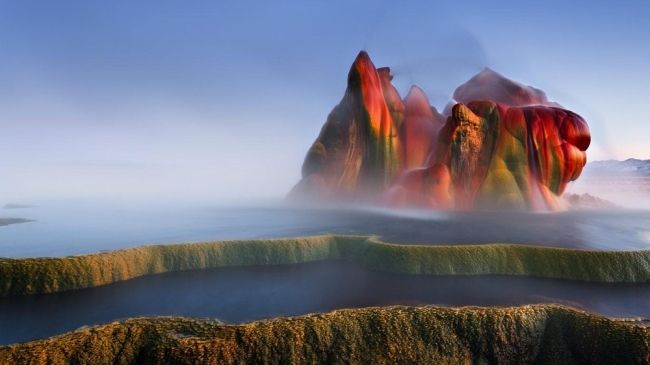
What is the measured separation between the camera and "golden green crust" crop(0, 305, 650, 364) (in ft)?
71.4

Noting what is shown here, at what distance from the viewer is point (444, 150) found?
253 feet

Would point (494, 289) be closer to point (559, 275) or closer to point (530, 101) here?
point (559, 275)

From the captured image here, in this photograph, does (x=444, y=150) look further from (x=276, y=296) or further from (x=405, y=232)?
(x=276, y=296)

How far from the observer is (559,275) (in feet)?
117

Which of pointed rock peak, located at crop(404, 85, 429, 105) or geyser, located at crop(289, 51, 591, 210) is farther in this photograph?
pointed rock peak, located at crop(404, 85, 429, 105)

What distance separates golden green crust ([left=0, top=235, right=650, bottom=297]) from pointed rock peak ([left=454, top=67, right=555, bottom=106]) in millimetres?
63097

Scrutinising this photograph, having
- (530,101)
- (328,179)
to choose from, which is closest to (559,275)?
(328,179)

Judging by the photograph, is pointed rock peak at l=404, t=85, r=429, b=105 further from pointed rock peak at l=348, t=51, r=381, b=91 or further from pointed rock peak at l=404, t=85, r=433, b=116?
pointed rock peak at l=348, t=51, r=381, b=91

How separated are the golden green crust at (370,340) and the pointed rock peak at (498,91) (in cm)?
7716

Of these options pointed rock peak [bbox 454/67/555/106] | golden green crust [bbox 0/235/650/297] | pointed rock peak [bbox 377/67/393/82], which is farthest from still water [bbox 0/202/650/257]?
pointed rock peak [bbox 377/67/393/82]

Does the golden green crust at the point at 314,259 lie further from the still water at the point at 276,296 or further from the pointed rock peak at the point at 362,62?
the pointed rock peak at the point at 362,62

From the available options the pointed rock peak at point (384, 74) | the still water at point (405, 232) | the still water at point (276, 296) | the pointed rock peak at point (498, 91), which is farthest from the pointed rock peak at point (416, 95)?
the still water at point (276, 296)

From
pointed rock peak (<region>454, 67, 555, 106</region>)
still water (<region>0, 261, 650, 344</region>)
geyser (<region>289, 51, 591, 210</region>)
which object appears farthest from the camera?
pointed rock peak (<region>454, 67, 555, 106</region>)

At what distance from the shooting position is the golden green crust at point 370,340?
2177cm
